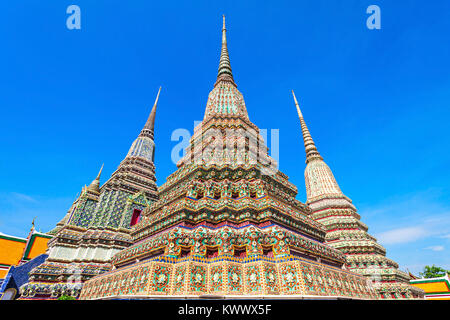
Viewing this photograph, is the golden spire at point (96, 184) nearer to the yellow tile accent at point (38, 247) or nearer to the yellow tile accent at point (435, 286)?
the yellow tile accent at point (38, 247)

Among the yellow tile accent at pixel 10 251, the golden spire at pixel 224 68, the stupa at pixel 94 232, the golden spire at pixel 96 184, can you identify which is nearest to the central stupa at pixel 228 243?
the stupa at pixel 94 232

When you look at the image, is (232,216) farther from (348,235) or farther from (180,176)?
(348,235)

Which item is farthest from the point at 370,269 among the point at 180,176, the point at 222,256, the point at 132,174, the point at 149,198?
the point at 132,174

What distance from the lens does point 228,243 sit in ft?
26.9

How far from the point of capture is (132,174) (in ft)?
71.4

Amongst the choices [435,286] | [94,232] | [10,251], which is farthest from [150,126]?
[435,286]

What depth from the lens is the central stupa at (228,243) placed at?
23.3 feet

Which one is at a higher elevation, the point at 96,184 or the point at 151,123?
the point at 151,123

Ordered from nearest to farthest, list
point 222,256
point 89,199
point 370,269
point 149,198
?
point 222,256, point 370,269, point 89,199, point 149,198

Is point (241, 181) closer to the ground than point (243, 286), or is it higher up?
higher up

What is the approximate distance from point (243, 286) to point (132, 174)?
1751cm

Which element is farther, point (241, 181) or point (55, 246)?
point (55, 246)

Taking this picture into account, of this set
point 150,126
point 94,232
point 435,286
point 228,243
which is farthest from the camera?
point 150,126

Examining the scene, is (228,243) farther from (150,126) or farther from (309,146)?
(150,126)
